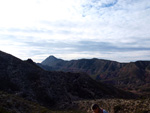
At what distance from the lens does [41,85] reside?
39.5m

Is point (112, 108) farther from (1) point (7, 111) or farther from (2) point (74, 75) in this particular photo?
(2) point (74, 75)

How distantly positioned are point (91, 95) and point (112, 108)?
20.7m

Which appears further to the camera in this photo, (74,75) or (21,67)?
(74,75)

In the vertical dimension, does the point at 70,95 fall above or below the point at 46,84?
below

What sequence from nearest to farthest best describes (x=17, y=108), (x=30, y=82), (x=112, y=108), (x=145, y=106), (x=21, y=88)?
(x=17, y=108), (x=145, y=106), (x=112, y=108), (x=21, y=88), (x=30, y=82)

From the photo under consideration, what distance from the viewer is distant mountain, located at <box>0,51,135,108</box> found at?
35.0 m

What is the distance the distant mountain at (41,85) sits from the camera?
35.0 metres

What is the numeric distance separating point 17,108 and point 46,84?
73.1ft

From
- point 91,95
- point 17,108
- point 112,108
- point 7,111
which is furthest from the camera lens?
point 91,95

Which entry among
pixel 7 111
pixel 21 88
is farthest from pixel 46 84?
pixel 7 111

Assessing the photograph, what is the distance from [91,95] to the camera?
143ft

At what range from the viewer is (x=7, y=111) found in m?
15.9

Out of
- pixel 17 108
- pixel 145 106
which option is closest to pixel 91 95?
pixel 145 106

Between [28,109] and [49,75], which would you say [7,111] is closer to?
[28,109]
